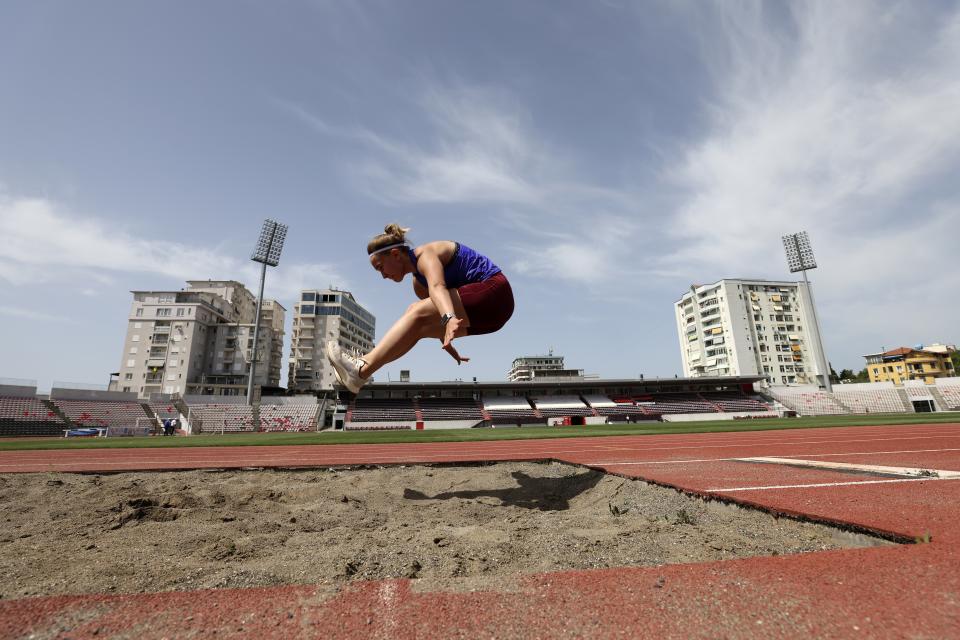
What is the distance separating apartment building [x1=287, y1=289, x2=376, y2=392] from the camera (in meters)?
79.4

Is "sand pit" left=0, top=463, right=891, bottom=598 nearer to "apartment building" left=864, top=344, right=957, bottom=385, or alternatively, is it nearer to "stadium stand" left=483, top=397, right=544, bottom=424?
"stadium stand" left=483, top=397, right=544, bottom=424

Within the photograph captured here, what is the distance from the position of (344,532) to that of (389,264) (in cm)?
243

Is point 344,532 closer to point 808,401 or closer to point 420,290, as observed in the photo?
point 420,290

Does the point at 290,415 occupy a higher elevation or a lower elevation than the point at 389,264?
lower

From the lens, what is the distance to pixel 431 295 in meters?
4.04

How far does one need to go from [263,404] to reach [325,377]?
34.3 m

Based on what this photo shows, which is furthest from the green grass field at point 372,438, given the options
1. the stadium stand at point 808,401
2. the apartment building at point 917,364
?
the apartment building at point 917,364

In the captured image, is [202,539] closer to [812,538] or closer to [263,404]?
Answer: [812,538]

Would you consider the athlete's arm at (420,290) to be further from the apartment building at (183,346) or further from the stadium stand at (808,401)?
the apartment building at (183,346)

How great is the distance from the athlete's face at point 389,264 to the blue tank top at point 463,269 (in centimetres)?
14

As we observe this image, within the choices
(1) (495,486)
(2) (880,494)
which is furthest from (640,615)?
(1) (495,486)

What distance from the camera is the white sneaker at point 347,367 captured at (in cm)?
418

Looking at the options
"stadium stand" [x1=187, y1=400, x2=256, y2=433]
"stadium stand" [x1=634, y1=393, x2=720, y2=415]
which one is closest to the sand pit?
"stadium stand" [x1=187, y1=400, x2=256, y2=433]

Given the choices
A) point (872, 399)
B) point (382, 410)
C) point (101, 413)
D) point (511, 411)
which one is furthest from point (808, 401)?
point (101, 413)
